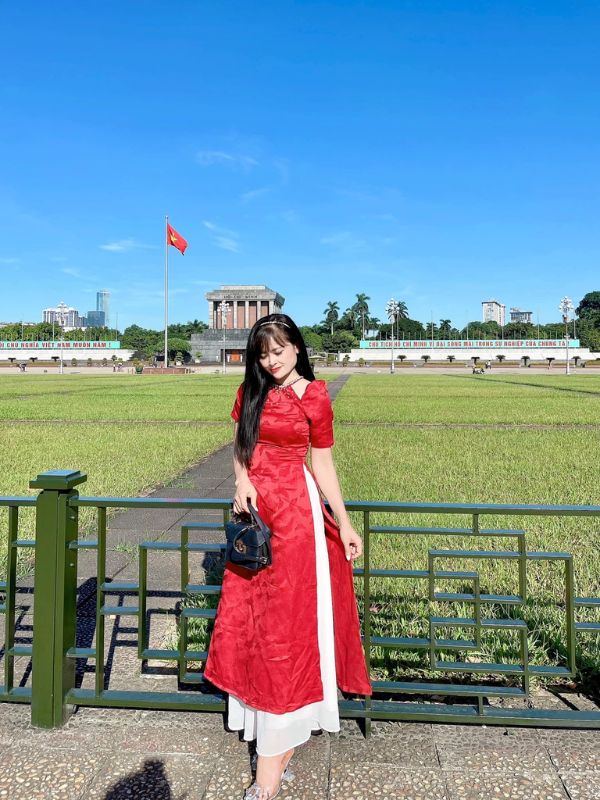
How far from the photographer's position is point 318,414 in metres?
1.99

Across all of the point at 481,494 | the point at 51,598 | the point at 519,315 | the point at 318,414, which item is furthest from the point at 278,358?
the point at 519,315

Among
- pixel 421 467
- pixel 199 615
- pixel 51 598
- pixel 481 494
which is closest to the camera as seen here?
pixel 51 598

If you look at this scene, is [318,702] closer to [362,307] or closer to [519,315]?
[362,307]

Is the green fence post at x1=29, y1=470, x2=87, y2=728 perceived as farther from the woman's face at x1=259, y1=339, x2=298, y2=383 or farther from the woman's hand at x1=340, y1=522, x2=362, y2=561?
the woman's hand at x1=340, y1=522, x2=362, y2=561

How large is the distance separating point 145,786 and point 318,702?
0.66m

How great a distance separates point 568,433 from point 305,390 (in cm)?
1082

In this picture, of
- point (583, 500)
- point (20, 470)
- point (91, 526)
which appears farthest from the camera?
point (20, 470)

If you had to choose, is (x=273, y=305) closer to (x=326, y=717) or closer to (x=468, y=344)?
(x=468, y=344)

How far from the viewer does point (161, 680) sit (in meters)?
2.79

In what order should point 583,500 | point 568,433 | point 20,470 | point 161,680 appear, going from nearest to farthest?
point 161,680 → point 583,500 → point 20,470 → point 568,433

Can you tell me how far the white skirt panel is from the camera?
1.93 metres

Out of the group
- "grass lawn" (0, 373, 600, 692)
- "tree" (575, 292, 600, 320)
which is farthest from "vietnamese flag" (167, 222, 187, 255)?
"tree" (575, 292, 600, 320)

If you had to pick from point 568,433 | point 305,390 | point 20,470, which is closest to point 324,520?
point 305,390

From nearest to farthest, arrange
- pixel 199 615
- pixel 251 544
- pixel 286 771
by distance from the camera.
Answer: pixel 251 544 < pixel 286 771 < pixel 199 615
